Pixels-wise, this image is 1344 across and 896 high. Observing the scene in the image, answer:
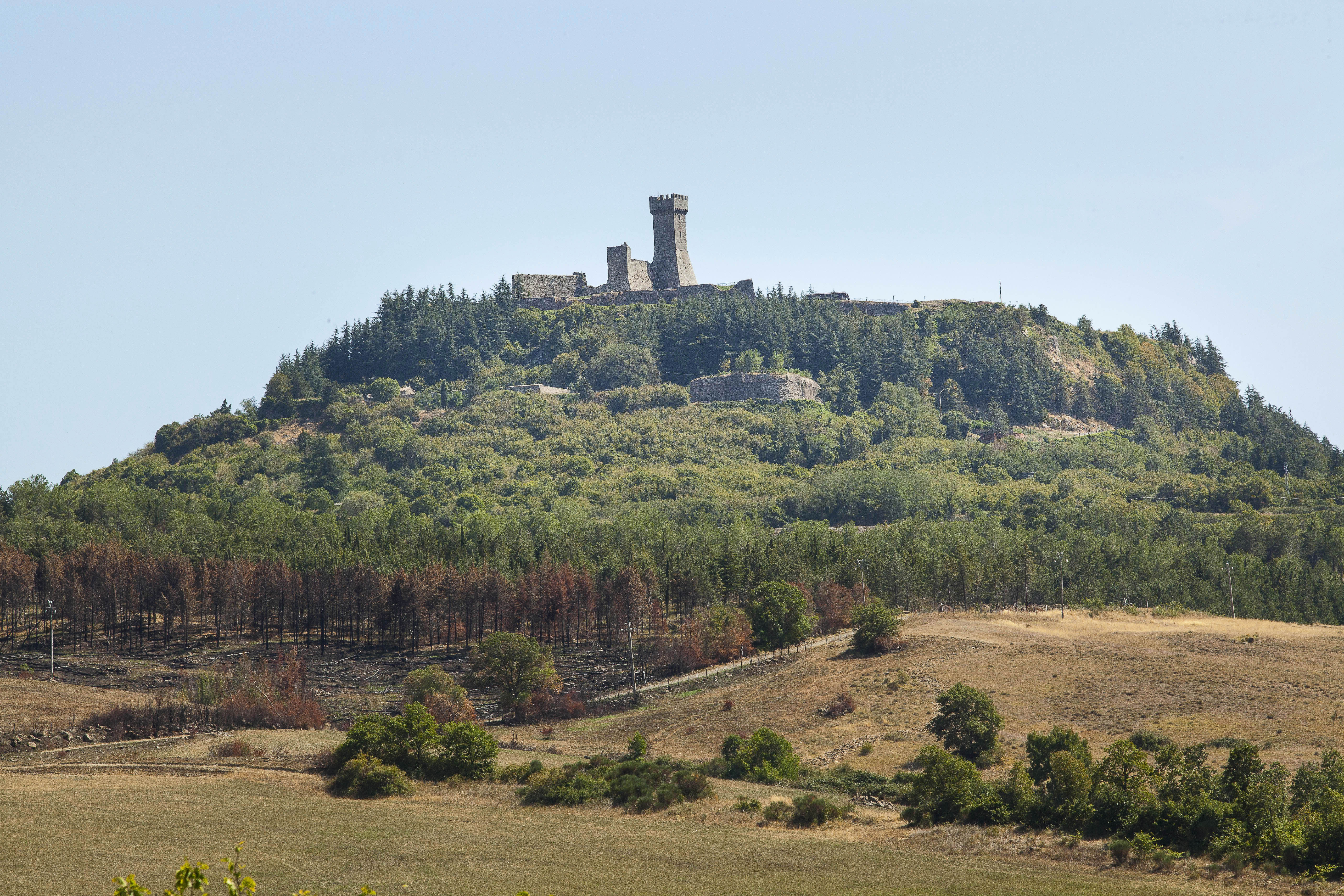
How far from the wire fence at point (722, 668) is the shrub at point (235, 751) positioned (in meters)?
28.1

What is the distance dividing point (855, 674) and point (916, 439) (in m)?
Result: 117

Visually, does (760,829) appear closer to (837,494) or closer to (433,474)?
(837,494)

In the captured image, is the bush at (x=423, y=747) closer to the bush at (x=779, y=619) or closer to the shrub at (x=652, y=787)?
the shrub at (x=652, y=787)

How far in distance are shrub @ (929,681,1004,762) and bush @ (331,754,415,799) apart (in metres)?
26.9

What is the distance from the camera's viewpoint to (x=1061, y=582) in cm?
10775

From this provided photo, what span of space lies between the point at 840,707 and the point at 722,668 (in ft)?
52.8

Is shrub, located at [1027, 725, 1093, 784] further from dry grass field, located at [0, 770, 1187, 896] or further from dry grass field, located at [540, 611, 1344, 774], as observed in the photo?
dry grass field, located at [0, 770, 1187, 896]

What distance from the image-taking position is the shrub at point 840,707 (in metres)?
77.2

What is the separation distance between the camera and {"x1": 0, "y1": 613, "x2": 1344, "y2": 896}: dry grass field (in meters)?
41.0

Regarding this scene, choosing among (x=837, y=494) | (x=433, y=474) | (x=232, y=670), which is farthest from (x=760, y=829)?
(x=433, y=474)

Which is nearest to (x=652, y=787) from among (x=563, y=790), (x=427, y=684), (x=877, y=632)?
(x=563, y=790)

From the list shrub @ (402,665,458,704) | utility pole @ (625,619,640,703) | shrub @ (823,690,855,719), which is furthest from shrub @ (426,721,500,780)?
shrub @ (823,690,855,719)

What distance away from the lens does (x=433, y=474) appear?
18162 centimetres

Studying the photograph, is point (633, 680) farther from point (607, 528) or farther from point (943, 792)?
point (607, 528)
